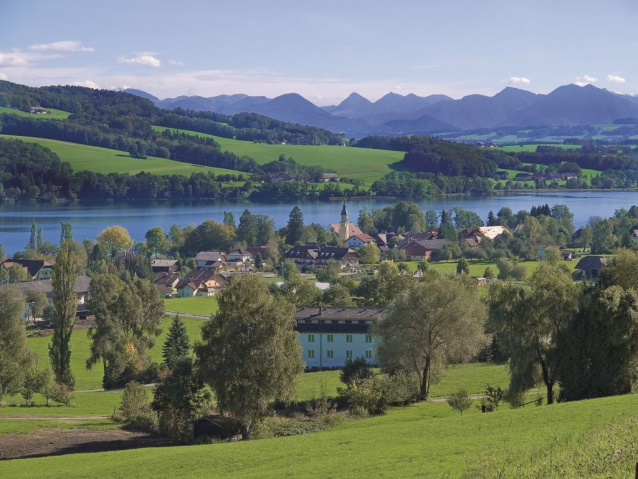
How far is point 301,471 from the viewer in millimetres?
13914

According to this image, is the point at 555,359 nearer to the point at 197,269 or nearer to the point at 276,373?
the point at 276,373

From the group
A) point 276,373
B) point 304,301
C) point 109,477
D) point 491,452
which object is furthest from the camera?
point 304,301

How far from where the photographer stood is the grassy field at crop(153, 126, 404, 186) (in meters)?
172

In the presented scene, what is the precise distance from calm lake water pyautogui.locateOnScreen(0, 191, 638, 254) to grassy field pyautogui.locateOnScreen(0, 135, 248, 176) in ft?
63.8

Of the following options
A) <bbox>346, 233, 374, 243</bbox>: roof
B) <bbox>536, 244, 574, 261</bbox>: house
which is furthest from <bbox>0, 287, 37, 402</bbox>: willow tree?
<bbox>346, 233, 374, 243</bbox>: roof

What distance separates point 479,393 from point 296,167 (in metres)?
150

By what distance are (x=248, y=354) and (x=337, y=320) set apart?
15.6 meters

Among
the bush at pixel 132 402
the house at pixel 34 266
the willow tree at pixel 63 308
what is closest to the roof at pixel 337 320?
the willow tree at pixel 63 308

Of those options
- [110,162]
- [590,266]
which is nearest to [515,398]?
[590,266]

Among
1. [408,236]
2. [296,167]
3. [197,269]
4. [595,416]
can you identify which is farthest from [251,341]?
[296,167]

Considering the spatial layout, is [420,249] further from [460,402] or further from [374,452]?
[374,452]

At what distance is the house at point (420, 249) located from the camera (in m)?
82.6

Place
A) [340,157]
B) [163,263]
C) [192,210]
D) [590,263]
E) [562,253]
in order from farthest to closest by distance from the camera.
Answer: [340,157]
[192,210]
[562,253]
[163,263]
[590,263]

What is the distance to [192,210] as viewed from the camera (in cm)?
12862
